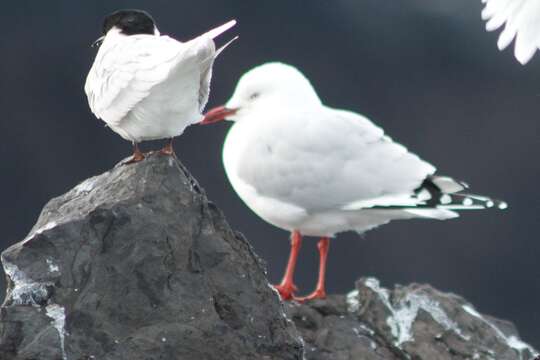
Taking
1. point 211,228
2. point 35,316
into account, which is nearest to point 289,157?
point 211,228

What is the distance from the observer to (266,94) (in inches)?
301

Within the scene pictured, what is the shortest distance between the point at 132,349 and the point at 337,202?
2.77 m

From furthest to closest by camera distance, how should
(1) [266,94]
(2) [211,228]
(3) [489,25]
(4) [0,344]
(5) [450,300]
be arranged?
(1) [266,94]
(5) [450,300]
(3) [489,25]
(2) [211,228]
(4) [0,344]

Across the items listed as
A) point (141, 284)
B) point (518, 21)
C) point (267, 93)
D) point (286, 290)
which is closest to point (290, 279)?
point (286, 290)

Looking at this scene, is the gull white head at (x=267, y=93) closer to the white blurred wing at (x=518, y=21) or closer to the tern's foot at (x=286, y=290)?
the tern's foot at (x=286, y=290)

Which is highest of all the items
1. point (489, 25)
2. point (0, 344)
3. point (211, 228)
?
point (489, 25)

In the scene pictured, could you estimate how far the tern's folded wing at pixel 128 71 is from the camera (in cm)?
462

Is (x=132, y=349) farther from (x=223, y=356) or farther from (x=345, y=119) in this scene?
(x=345, y=119)

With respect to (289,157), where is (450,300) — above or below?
below

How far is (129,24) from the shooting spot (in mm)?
5199

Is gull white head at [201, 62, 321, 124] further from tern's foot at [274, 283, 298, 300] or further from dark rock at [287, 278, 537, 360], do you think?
dark rock at [287, 278, 537, 360]

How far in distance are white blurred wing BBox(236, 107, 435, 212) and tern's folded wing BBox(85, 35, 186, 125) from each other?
2219 mm

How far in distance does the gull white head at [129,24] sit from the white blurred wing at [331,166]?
2.05m

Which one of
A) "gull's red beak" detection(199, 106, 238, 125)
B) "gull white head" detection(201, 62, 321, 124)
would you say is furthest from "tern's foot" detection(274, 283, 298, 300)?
"gull's red beak" detection(199, 106, 238, 125)
